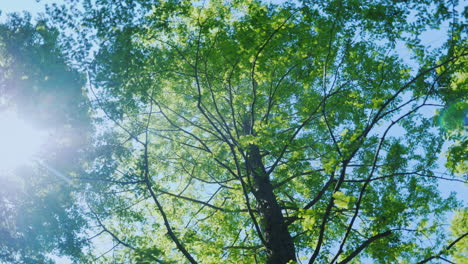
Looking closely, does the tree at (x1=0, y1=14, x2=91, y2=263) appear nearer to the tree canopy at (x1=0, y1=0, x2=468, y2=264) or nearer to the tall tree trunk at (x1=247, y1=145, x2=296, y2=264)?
the tree canopy at (x1=0, y1=0, x2=468, y2=264)

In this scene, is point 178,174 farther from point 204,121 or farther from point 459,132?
point 459,132

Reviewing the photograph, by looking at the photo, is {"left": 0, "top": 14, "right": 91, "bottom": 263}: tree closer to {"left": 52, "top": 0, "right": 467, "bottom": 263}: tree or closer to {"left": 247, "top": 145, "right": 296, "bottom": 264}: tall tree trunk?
{"left": 52, "top": 0, "right": 467, "bottom": 263}: tree

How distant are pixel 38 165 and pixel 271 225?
4666 millimetres

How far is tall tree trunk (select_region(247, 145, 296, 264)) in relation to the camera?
5.84 m

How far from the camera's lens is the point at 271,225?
640cm

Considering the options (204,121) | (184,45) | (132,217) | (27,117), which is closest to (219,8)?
(184,45)

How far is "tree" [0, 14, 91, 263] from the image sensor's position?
19.5 ft

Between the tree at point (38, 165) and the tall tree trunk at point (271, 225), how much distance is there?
3.46 metres

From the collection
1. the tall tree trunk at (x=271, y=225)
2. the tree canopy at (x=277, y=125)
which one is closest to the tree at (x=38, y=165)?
the tree canopy at (x=277, y=125)

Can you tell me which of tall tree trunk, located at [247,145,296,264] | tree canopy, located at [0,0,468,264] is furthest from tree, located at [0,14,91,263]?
tall tree trunk, located at [247,145,296,264]

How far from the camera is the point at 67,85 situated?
5754mm

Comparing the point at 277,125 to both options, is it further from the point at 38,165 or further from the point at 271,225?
the point at 38,165

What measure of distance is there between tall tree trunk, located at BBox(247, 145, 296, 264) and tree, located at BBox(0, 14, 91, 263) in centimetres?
346

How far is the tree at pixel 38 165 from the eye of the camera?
19.5ft
